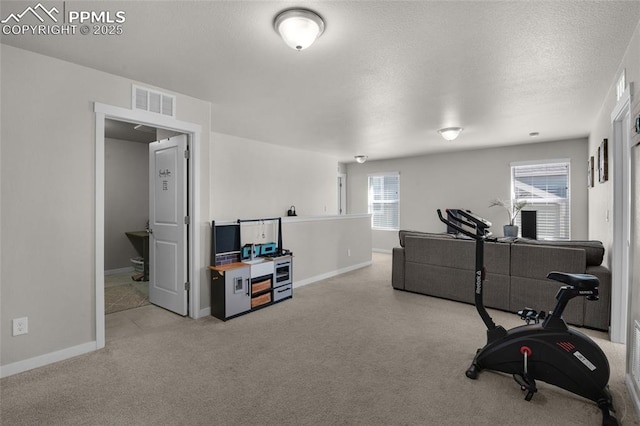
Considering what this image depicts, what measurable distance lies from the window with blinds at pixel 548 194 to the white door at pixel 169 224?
246 inches

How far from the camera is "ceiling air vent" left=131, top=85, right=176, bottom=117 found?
3.01 m

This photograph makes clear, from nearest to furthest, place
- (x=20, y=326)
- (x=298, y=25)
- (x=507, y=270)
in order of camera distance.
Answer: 1. (x=298, y=25)
2. (x=20, y=326)
3. (x=507, y=270)

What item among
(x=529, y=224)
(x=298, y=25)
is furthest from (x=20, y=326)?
(x=529, y=224)

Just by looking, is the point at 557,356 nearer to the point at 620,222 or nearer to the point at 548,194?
the point at 620,222

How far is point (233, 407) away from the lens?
1969mm

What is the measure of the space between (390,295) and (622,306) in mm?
2381

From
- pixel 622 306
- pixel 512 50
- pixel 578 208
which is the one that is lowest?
pixel 622 306

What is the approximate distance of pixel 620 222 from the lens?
268 centimetres

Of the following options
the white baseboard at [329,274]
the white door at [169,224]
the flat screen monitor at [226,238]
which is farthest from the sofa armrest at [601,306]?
the white door at [169,224]

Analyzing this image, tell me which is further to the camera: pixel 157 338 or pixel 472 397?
pixel 157 338

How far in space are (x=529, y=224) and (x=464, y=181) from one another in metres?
1.81

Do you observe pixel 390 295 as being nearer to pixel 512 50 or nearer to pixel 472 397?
pixel 472 397

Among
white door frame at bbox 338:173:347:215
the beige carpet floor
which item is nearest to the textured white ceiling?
the beige carpet floor

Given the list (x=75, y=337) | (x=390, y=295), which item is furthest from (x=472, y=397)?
(x=75, y=337)
